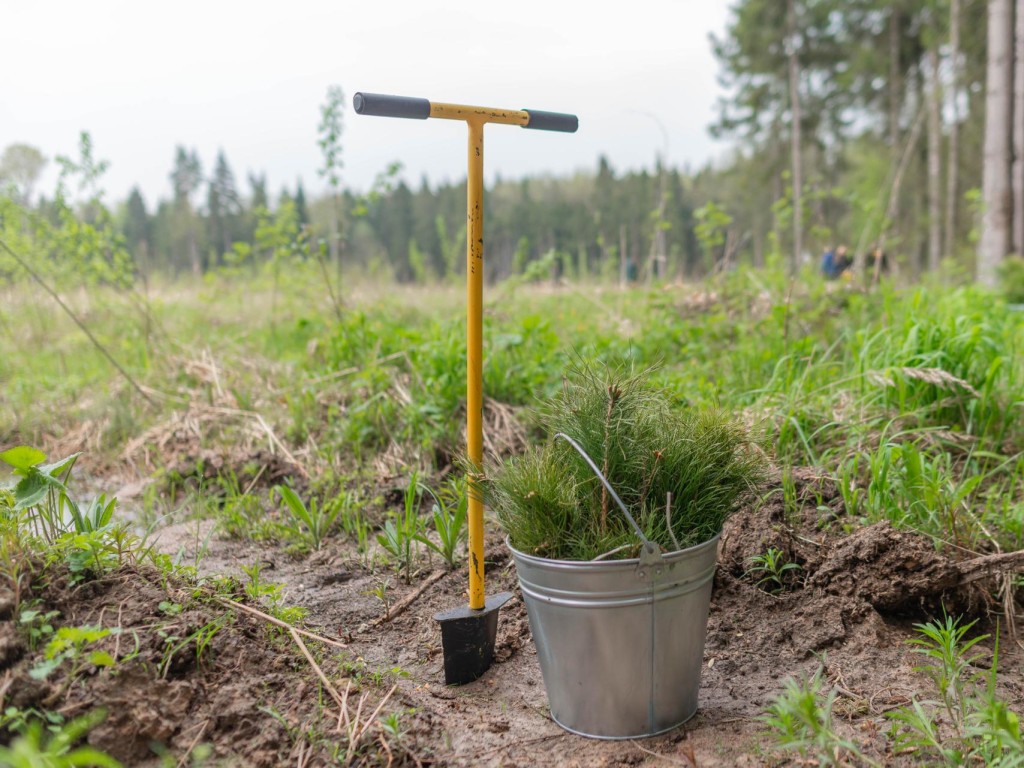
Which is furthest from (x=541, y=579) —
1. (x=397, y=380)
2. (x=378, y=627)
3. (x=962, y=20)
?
(x=962, y=20)

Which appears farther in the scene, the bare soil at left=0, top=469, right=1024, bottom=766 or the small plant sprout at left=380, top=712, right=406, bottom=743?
the small plant sprout at left=380, top=712, right=406, bottom=743

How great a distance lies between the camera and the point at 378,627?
2.44m

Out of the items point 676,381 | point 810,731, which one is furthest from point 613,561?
point 676,381

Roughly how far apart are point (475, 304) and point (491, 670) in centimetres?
113

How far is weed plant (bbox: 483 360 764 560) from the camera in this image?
1832 mm

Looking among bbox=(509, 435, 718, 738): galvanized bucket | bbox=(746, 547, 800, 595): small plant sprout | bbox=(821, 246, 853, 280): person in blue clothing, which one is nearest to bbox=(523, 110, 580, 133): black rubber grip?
bbox=(509, 435, 718, 738): galvanized bucket

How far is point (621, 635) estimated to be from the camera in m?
1.73

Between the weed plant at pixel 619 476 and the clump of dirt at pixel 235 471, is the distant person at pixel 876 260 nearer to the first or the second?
the weed plant at pixel 619 476

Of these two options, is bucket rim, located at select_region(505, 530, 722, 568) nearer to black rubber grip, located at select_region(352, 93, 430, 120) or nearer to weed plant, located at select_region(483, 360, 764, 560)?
weed plant, located at select_region(483, 360, 764, 560)

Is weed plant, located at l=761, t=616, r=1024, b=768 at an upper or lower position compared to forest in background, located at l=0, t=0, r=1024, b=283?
lower

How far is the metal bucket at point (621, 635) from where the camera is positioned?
67.0 inches

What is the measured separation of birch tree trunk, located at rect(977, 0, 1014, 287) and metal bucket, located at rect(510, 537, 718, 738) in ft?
30.8

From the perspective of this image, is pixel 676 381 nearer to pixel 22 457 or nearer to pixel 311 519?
pixel 311 519

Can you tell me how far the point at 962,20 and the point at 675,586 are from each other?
18285 mm
